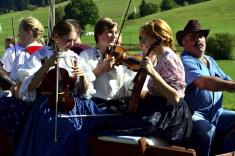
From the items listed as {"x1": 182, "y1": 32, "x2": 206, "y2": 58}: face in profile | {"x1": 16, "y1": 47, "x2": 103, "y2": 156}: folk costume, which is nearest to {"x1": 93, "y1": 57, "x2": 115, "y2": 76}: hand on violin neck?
{"x1": 16, "y1": 47, "x2": 103, "y2": 156}: folk costume

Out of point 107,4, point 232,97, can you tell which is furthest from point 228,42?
point 107,4

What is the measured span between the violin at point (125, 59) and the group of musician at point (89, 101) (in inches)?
1.8

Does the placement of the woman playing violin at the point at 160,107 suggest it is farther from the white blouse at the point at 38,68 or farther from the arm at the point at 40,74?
the arm at the point at 40,74

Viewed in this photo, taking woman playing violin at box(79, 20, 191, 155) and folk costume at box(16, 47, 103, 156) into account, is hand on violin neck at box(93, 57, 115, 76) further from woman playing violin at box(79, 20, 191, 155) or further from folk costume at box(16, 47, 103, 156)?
woman playing violin at box(79, 20, 191, 155)

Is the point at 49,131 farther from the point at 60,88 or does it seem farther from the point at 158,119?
the point at 158,119

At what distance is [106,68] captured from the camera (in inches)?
185

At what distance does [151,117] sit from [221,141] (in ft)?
2.92

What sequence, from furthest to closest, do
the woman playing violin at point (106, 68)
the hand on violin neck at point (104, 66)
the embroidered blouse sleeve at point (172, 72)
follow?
the woman playing violin at point (106, 68)
the hand on violin neck at point (104, 66)
the embroidered blouse sleeve at point (172, 72)

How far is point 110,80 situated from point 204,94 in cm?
85

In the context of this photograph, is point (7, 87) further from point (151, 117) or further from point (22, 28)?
point (151, 117)

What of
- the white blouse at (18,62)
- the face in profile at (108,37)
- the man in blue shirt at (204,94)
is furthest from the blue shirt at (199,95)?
the white blouse at (18,62)

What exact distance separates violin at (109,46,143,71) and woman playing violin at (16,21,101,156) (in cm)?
26

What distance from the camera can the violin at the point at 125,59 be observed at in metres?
4.56

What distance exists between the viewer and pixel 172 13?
232 feet
